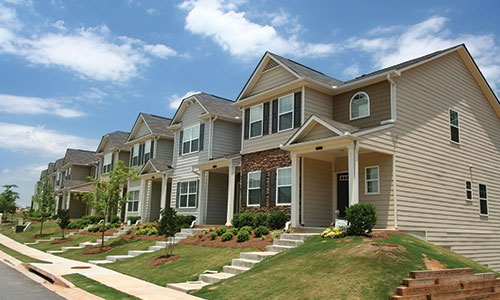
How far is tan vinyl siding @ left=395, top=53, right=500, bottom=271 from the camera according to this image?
16.8m

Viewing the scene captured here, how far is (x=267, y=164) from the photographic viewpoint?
1988cm

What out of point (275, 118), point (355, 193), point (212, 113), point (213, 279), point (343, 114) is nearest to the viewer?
point (213, 279)

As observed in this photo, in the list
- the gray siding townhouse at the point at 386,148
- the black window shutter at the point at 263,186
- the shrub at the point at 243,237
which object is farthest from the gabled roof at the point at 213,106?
the shrub at the point at 243,237

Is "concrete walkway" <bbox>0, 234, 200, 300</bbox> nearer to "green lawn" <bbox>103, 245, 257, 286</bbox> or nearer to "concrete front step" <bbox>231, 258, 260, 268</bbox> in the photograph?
"green lawn" <bbox>103, 245, 257, 286</bbox>

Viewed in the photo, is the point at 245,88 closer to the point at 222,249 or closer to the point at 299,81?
the point at 299,81

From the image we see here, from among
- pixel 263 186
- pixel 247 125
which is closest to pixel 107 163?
pixel 247 125

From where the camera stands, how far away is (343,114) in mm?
18938

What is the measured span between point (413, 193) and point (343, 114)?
462 cm

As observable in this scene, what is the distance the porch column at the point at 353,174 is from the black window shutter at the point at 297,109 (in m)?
4.35

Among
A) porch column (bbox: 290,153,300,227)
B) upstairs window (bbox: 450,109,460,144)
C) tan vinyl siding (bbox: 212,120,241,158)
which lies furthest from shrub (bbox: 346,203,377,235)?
tan vinyl siding (bbox: 212,120,241,158)

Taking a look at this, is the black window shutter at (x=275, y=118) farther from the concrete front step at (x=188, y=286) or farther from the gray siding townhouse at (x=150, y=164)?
the gray siding townhouse at (x=150, y=164)

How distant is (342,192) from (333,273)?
28.5 feet

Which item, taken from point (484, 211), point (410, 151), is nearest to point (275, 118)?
point (410, 151)

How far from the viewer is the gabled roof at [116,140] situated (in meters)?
38.4
